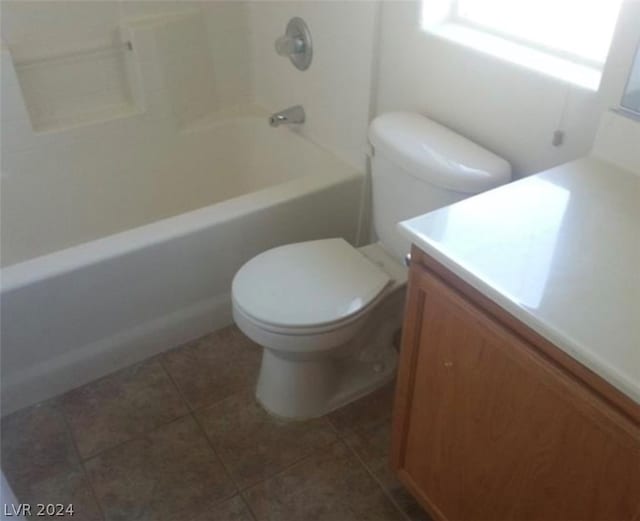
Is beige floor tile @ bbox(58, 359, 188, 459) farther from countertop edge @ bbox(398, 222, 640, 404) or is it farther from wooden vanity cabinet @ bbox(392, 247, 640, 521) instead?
countertop edge @ bbox(398, 222, 640, 404)

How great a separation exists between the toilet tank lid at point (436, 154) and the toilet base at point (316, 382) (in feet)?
2.02

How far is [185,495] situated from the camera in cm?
161

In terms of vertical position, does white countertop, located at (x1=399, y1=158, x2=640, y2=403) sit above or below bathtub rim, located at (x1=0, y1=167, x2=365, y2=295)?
above

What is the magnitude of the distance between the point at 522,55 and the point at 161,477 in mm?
1427

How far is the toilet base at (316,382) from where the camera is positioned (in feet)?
5.76

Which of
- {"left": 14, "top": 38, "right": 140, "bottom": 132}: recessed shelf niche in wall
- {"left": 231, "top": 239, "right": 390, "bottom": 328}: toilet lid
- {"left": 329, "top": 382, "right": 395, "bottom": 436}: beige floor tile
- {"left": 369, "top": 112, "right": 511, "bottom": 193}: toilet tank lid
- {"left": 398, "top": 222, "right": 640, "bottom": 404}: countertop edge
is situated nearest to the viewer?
{"left": 398, "top": 222, "right": 640, "bottom": 404}: countertop edge

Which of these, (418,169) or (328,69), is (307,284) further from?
(328,69)

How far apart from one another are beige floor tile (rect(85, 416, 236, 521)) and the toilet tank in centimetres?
79

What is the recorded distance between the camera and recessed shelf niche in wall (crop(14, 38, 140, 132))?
2.10 metres

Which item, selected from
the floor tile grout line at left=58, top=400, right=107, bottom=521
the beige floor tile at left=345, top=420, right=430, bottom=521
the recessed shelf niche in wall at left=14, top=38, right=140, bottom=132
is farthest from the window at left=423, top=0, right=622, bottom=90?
the floor tile grout line at left=58, top=400, right=107, bottom=521

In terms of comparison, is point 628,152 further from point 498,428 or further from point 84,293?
point 84,293

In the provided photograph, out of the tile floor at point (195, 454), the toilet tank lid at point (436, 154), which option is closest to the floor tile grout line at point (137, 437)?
the tile floor at point (195, 454)

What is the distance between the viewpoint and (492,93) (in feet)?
5.03

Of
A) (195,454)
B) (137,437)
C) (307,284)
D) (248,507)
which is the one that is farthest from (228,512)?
(307,284)
